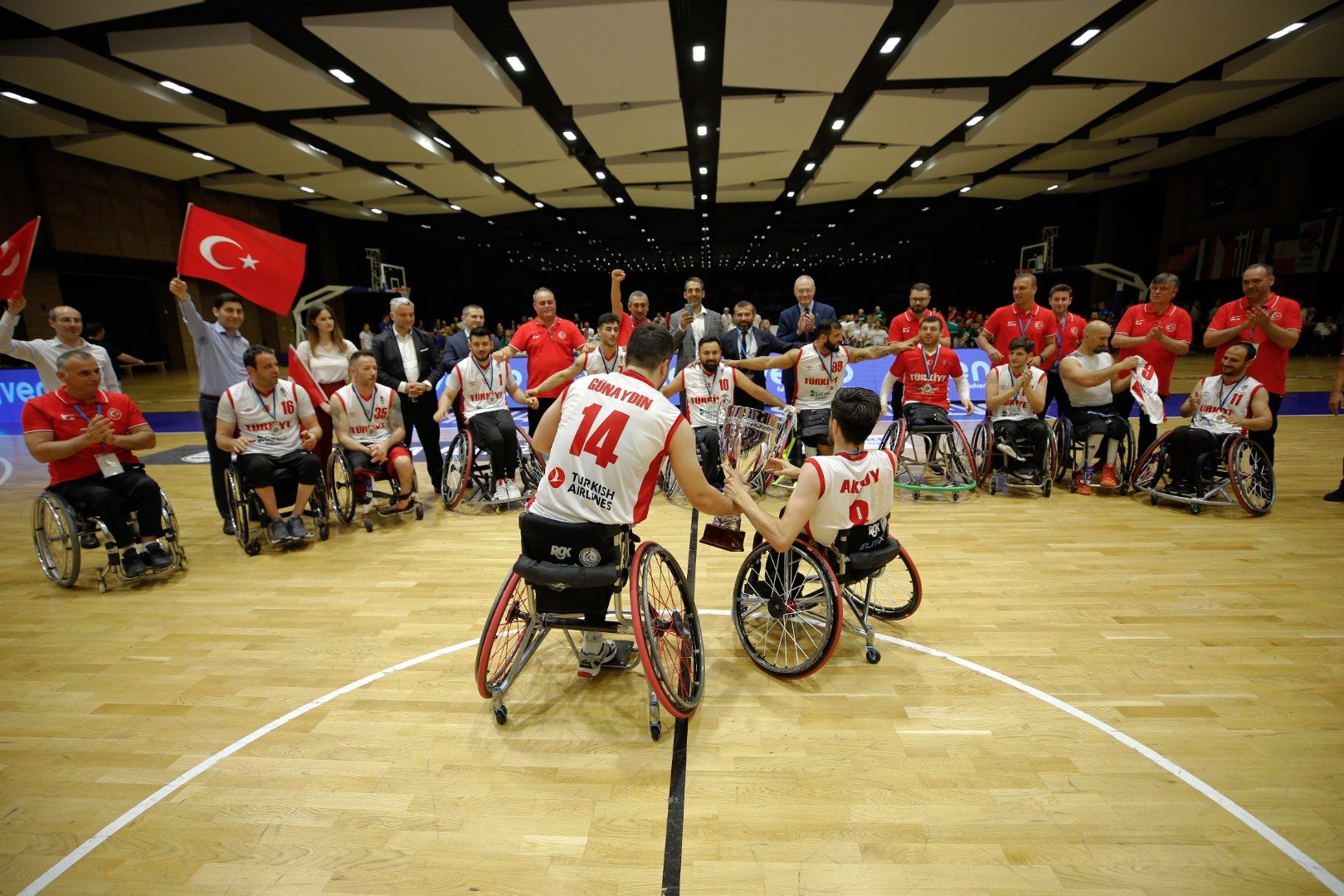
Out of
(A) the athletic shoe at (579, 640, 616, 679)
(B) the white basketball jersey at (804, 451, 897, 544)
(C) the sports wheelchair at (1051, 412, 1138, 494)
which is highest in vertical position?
(B) the white basketball jersey at (804, 451, 897, 544)

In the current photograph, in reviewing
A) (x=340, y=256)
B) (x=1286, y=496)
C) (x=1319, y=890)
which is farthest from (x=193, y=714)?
(x=340, y=256)

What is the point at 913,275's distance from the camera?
1817 cm

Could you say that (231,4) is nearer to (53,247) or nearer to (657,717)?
(657,717)

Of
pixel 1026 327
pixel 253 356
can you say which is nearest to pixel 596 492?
pixel 253 356

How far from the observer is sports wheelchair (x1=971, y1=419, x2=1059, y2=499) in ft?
15.1

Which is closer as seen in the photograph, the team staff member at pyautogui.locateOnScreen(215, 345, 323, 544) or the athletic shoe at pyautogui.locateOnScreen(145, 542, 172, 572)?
the athletic shoe at pyautogui.locateOnScreen(145, 542, 172, 572)

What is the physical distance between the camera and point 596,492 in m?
1.96

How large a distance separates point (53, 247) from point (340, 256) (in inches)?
261

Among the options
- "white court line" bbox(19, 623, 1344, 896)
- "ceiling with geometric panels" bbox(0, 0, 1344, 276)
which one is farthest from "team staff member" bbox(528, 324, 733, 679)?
"ceiling with geometric panels" bbox(0, 0, 1344, 276)

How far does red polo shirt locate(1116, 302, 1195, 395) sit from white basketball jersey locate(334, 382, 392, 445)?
5704 mm

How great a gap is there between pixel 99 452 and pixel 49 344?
49.9 inches

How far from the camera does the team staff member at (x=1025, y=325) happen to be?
4969 mm

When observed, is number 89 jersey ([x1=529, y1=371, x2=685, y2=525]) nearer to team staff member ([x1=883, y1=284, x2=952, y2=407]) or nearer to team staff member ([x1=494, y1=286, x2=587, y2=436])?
team staff member ([x1=494, y1=286, x2=587, y2=436])

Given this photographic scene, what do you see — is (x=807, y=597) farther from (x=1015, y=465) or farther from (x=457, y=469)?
(x=457, y=469)
